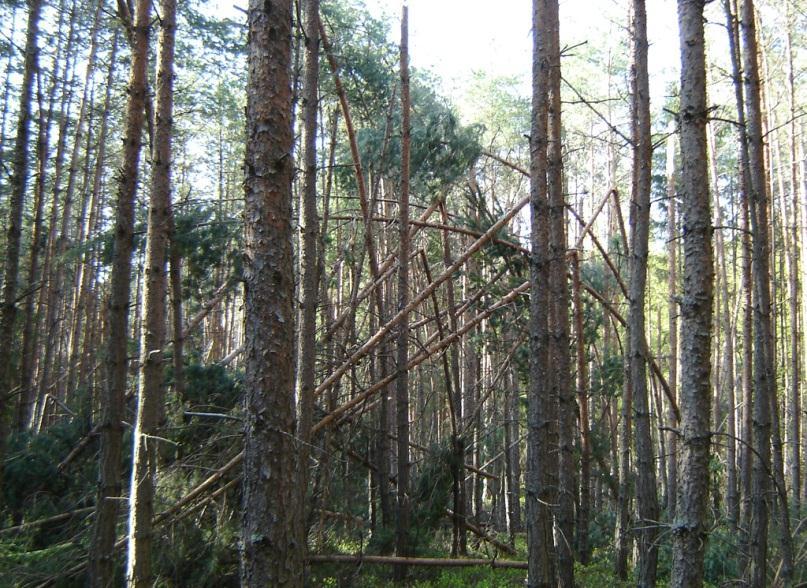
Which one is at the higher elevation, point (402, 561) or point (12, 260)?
point (12, 260)

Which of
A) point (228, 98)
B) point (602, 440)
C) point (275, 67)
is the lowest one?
point (602, 440)

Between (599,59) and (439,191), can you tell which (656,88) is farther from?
(439,191)

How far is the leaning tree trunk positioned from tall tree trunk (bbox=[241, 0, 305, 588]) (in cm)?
159

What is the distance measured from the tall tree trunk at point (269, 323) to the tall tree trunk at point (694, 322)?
2.50 meters

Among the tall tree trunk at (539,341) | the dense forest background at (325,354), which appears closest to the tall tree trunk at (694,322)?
the dense forest background at (325,354)

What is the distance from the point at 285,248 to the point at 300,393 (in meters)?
3.27

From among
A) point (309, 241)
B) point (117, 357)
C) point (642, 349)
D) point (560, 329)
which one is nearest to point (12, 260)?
point (117, 357)

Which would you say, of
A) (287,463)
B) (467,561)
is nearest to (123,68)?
(467,561)

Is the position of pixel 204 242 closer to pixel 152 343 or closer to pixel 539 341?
pixel 152 343

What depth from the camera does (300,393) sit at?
6715mm

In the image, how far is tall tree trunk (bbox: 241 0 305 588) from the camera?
3.52 meters

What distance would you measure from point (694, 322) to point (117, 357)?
4075 mm

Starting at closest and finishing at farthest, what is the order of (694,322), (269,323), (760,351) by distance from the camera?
1. (269,323)
2. (694,322)
3. (760,351)

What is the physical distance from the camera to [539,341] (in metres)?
5.98
